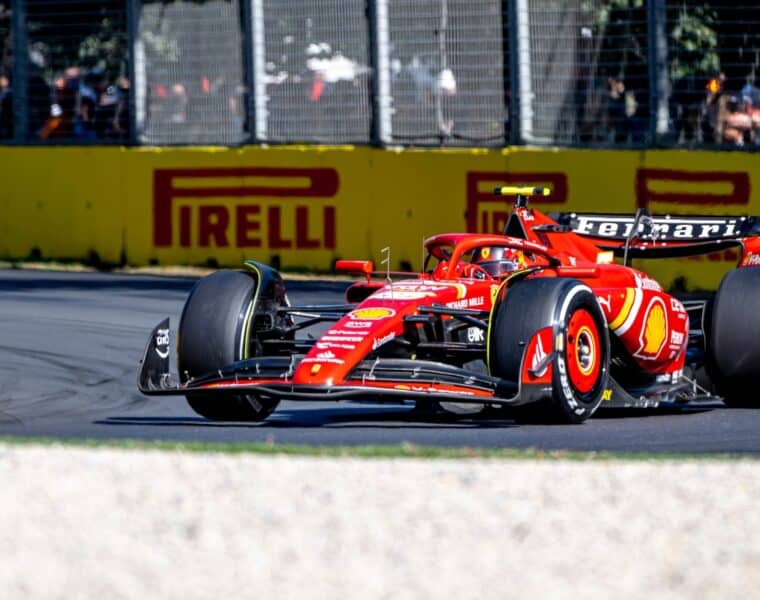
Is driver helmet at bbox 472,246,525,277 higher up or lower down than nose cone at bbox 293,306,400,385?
higher up

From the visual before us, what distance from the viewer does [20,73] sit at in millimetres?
17750

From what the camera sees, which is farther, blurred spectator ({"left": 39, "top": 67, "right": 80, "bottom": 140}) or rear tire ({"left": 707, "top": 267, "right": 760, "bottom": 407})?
blurred spectator ({"left": 39, "top": 67, "right": 80, "bottom": 140})

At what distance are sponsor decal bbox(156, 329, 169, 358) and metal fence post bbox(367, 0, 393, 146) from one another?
24.8 ft

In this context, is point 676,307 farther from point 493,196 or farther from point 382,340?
point 493,196

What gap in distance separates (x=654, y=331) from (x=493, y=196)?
6516 millimetres

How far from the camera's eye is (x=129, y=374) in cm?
1062

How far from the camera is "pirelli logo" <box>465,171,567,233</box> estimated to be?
15273 mm

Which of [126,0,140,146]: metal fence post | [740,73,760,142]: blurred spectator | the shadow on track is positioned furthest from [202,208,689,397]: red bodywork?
[126,0,140,146]: metal fence post

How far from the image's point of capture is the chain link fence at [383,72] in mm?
14789

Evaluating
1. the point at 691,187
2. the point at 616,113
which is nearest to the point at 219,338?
the point at 691,187

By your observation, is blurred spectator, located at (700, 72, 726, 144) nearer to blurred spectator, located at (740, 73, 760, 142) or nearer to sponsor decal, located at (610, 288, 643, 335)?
blurred spectator, located at (740, 73, 760, 142)

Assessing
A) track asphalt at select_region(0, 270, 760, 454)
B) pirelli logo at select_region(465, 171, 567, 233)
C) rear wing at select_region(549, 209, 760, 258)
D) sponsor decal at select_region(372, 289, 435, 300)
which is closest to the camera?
track asphalt at select_region(0, 270, 760, 454)

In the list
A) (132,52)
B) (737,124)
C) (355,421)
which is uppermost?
(132,52)

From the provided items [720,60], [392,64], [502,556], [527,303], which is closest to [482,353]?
[527,303]
